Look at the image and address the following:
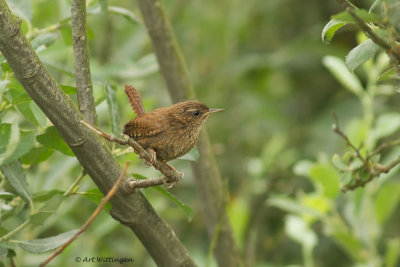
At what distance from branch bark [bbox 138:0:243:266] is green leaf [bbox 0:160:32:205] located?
889mm

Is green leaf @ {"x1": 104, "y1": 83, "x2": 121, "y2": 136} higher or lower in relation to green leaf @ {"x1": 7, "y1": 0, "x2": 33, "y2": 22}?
lower

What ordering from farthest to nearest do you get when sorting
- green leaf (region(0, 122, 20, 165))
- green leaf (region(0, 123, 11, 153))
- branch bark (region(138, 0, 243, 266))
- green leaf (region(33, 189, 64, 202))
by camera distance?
branch bark (region(138, 0, 243, 266)), green leaf (region(33, 189, 64, 202)), green leaf (region(0, 123, 11, 153)), green leaf (region(0, 122, 20, 165))

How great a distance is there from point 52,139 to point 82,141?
0.68ft

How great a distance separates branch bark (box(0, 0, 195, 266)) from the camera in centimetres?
136

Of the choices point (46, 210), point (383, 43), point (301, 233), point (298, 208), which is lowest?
point (301, 233)

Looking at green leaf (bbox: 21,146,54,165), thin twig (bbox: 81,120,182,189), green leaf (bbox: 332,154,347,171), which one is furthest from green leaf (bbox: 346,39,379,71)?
green leaf (bbox: 21,146,54,165)

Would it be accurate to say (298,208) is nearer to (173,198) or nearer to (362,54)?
(173,198)

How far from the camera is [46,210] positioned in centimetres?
162

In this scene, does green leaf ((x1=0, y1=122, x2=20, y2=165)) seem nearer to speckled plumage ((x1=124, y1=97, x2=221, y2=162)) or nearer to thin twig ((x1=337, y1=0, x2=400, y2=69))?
speckled plumage ((x1=124, y1=97, x2=221, y2=162))

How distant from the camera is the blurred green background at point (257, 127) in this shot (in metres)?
2.71

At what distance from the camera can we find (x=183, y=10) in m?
4.39

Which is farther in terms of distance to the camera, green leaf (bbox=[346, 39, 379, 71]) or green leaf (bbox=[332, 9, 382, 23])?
green leaf (bbox=[346, 39, 379, 71])

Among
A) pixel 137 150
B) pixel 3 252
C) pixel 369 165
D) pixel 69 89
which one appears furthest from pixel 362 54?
pixel 3 252

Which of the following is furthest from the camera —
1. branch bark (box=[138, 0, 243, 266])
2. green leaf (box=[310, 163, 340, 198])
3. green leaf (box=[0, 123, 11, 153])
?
green leaf (box=[310, 163, 340, 198])
